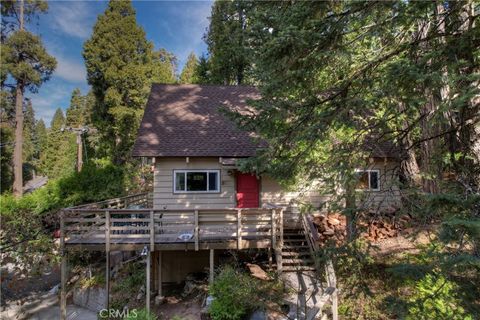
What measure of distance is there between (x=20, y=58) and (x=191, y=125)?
1754 cm

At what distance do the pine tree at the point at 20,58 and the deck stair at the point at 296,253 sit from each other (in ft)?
68.9

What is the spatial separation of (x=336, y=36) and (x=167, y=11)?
654 centimetres

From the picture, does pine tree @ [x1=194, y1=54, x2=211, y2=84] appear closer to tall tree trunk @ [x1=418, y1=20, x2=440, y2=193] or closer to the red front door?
the red front door

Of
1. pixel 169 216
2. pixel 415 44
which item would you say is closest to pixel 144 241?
pixel 169 216

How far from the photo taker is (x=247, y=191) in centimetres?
1178

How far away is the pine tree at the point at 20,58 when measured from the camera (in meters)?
21.8

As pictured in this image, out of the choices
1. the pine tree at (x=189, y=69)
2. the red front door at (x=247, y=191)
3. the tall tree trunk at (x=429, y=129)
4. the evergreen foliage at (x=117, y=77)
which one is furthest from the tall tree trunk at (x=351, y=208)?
the pine tree at (x=189, y=69)

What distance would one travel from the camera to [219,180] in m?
11.6

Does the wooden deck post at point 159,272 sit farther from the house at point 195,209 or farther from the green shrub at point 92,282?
the green shrub at point 92,282

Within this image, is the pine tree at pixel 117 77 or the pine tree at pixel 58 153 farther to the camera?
the pine tree at pixel 58 153

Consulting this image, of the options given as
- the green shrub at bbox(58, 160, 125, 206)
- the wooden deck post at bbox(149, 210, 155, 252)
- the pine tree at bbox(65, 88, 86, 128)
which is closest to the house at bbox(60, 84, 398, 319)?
the wooden deck post at bbox(149, 210, 155, 252)

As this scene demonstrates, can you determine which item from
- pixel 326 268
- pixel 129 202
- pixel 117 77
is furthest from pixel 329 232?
pixel 117 77

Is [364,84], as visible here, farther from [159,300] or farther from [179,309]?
[159,300]

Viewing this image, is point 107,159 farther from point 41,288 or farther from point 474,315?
point 474,315
